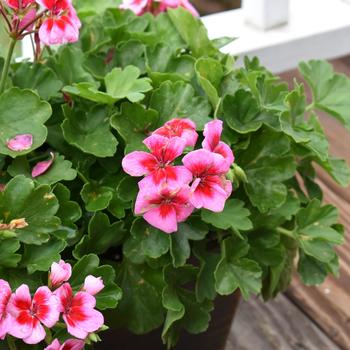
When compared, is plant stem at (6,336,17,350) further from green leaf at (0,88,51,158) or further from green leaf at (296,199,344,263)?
green leaf at (296,199,344,263)

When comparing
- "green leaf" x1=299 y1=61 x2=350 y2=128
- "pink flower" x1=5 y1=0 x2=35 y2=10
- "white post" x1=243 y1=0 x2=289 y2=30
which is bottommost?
"white post" x1=243 y1=0 x2=289 y2=30

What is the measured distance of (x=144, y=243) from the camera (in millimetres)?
724

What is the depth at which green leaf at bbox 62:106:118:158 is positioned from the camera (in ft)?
2.45

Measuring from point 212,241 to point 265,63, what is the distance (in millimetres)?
554

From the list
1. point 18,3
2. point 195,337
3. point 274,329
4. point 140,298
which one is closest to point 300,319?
point 274,329

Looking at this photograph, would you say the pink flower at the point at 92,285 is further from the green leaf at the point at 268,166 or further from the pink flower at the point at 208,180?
the green leaf at the point at 268,166

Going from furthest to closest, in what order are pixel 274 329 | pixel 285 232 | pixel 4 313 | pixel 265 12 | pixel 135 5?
1. pixel 265 12
2. pixel 274 329
3. pixel 135 5
4. pixel 285 232
5. pixel 4 313

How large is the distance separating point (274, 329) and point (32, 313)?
20.0 inches

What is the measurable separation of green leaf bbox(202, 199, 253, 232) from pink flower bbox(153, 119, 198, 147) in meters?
0.08

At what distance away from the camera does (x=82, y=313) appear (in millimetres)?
608

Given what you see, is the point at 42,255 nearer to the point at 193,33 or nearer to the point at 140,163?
the point at 140,163

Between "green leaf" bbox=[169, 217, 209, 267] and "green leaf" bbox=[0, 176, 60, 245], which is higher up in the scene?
"green leaf" bbox=[0, 176, 60, 245]

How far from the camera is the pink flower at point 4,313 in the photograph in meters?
0.59

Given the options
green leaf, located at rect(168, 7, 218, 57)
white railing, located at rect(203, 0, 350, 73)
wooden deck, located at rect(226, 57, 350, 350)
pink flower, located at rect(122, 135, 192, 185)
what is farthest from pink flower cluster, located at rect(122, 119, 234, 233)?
white railing, located at rect(203, 0, 350, 73)
